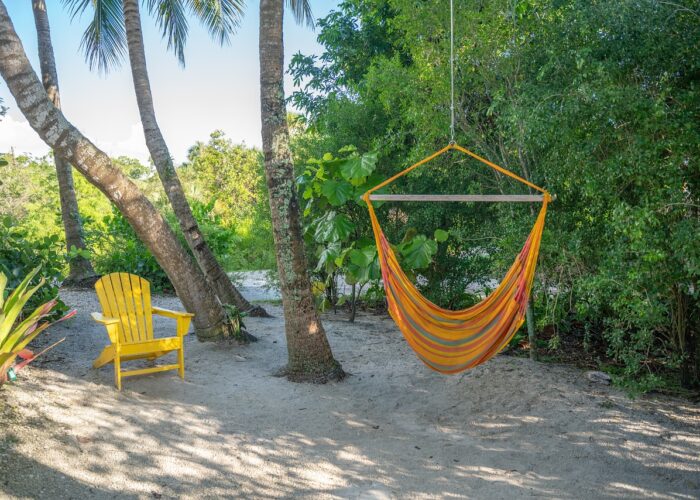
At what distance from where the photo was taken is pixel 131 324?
13.3 feet

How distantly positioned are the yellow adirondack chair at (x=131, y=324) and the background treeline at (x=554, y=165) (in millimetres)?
1152

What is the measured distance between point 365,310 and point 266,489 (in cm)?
455

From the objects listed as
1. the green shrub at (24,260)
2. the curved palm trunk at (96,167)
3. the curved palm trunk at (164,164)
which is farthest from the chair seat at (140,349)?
the curved palm trunk at (164,164)

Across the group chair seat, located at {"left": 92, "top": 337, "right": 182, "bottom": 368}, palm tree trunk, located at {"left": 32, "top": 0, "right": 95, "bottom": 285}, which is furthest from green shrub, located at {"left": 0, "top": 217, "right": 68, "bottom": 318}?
palm tree trunk, located at {"left": 32, "top": 0, "right": 95, "bottom": 285}

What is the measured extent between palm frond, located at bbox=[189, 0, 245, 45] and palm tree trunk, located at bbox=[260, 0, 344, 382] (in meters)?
3.15

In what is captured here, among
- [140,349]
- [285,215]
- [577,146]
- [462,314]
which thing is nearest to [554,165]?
[577,146]

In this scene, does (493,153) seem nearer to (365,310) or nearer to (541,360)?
(541,360)

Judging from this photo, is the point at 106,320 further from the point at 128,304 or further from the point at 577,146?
the point at 577,146

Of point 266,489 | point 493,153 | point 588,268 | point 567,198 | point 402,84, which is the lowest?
point 266,489

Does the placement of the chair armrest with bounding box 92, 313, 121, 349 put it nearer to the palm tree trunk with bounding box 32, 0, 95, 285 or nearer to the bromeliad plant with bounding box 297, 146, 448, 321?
the bromeliad plant with bounding box 297, 146, 448, 321

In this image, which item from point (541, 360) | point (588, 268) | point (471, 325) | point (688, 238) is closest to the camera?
point (688, 238)

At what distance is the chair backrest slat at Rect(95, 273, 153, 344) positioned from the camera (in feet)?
13.0

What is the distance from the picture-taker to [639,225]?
3.02 meters

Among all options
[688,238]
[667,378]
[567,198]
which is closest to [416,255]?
[567,198]
